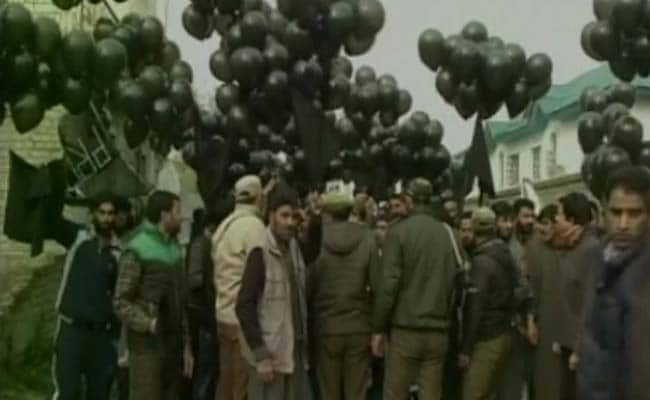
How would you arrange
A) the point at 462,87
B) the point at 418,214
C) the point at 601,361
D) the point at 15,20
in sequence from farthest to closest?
the point at 462,87 → the point at 15,20 → the point at 418,214 → the point at 601,361

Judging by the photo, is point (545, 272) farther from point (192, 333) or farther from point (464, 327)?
point (192, 333)

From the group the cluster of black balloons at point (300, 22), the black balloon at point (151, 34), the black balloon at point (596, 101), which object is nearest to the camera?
the black balloon at point (151, 34)

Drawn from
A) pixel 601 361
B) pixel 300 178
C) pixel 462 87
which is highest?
pixel 462 87

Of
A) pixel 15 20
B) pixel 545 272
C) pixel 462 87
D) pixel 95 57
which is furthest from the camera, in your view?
pixel 462 87

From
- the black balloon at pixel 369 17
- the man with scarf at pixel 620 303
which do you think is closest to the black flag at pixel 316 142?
the black balloon at pixel 369 17

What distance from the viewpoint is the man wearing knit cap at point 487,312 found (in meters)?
10.7

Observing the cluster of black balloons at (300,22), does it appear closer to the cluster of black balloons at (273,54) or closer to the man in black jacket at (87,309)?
the cluster of black balloons at (273,54)

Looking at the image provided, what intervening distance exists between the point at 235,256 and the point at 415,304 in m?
1.40

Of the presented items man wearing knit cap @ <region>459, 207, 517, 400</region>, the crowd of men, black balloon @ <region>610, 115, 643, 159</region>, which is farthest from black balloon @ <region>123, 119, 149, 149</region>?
man wearing knit cap @ <region>459, 207, 517, 400</region>

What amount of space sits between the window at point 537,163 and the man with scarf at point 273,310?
63104mm

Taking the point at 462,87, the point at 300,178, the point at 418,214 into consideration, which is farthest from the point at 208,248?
the point at 462,87

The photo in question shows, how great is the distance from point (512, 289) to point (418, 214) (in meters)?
1.01

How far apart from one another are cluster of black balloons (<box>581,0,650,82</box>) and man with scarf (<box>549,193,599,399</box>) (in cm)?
925

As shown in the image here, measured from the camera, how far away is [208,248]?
10.9 meters
